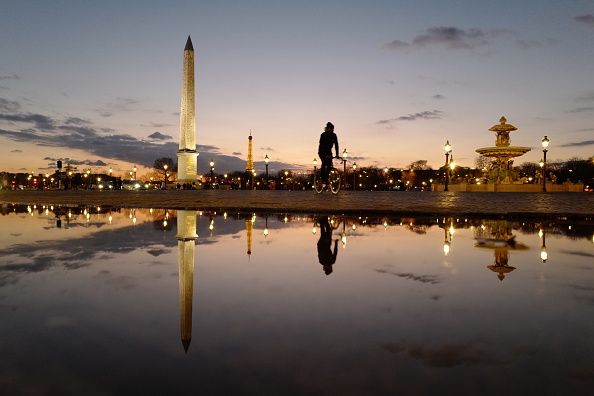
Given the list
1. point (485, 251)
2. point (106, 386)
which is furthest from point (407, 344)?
point (485, 251)

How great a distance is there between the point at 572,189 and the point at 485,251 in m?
50.7

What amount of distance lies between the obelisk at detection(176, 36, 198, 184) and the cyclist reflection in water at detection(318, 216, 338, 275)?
52.1 metres

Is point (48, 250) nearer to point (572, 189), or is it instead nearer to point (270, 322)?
point (270, 322)

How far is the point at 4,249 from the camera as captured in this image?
666cm

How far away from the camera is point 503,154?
51.6 meters

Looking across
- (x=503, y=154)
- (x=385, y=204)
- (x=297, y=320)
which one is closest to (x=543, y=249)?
(x=297, y=320)

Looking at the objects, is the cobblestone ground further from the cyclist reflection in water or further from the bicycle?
the cyclist reflection in water

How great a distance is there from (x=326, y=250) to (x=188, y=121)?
55.6 m

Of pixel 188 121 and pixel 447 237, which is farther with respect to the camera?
pixel 188 121

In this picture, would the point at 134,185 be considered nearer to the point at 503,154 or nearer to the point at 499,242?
the point at 503,154

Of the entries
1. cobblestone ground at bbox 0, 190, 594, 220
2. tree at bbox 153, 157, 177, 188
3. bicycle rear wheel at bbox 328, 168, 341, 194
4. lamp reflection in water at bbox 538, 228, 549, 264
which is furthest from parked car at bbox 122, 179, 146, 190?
lamp reflection in water at bbox 538, 228, 549, 264

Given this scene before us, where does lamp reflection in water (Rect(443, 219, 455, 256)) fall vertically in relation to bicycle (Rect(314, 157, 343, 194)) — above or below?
below

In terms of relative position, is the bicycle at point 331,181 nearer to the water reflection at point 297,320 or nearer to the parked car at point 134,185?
the water reflection at point 297,320

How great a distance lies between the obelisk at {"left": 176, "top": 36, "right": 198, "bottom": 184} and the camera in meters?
57.6
